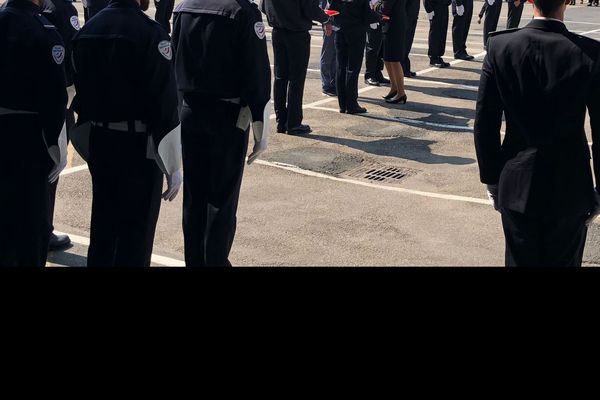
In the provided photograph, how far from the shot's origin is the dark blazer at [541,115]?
3729 millimetres

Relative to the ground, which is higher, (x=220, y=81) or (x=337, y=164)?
(x=220, y=81)

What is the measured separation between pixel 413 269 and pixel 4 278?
67 centimetres

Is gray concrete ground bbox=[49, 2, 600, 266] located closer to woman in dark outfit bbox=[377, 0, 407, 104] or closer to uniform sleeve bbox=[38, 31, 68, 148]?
woman in dark outfit bbox=[377, 0, 407, 104]

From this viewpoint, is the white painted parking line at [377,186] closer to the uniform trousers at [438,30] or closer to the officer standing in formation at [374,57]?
the officer standing in formation at [374,57]

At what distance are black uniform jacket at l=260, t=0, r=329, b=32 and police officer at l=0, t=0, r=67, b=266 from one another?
212 inches

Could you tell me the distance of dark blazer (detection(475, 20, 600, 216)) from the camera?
3729 mm

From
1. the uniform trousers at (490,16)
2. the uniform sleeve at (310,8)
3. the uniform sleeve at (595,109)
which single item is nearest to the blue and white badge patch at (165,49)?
the uniform sleeve at (595,109)

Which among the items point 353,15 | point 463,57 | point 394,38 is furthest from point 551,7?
point 463,57

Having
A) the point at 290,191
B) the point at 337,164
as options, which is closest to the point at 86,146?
the point at 290,191

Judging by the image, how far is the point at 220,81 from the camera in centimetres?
510

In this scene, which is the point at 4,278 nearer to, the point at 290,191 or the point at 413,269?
the point at 413,269

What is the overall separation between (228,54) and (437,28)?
10.4 meters

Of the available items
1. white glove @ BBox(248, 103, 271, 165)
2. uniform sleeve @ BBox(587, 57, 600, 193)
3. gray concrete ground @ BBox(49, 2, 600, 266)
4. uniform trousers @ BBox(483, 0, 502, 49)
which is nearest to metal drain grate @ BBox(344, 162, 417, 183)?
gray concrete ground @ BBox(49, 2, 600, 266)

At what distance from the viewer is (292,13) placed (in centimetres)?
973
